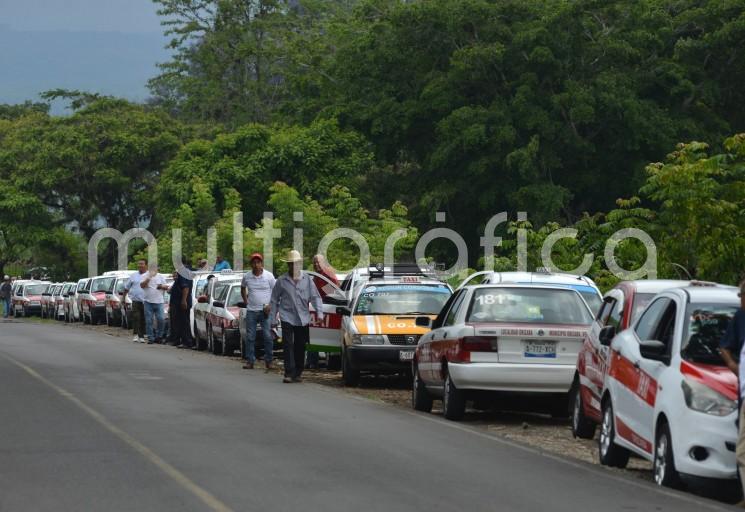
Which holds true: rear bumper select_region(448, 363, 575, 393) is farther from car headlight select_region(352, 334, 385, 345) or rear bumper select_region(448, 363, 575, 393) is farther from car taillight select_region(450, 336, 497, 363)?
car headlight select_region(352, 334, 385, 345)

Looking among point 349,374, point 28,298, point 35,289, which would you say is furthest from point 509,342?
point 35,289

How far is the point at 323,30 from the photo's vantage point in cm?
7150

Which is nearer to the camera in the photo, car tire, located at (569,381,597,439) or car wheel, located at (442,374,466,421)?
car tire, located at (569,381,597,439)

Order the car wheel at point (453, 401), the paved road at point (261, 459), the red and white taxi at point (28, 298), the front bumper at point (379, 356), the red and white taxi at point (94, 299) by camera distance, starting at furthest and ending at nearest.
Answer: the red and white taxi at point (28, 298)
the red and white taxi at point (94, 299)
the front bumper at point (379, 356)
the car wheel at point (453, 401)
the paved road at point (261, 459)

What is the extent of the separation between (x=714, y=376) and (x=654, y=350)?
60 centimetres

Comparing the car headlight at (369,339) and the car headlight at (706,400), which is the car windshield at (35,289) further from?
the car headlight at (706,400)

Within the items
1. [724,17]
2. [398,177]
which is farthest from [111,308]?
[724,17]

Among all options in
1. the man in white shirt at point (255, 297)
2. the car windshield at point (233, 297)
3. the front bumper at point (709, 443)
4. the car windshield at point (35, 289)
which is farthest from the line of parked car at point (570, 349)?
the car windshield at point (35, 289)

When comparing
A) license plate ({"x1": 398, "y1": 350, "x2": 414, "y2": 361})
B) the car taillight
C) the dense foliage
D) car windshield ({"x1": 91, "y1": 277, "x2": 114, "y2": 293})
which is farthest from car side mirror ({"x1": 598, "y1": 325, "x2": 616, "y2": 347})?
car windshield ({"x1": 91, "y1": 277, "x2": 114, "y2": 293})

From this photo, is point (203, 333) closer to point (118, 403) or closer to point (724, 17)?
point (118, 403)

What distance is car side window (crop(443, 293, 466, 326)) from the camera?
16.8 metres

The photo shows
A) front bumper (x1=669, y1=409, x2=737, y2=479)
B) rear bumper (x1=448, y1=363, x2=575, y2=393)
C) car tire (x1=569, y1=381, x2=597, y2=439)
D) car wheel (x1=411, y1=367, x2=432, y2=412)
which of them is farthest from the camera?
car wheel (x1=411, y1=367, x2=432, y2=412)

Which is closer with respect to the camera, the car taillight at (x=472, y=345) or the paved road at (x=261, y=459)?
the paved road at (x=261, y=459)

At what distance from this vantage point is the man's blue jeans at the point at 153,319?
34281 mm
